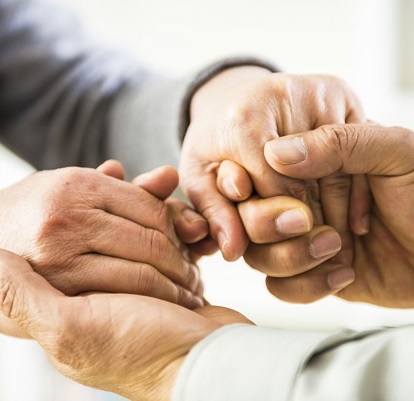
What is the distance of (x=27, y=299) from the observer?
52 cm

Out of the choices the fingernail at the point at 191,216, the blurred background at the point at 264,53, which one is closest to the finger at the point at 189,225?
the fingernail at the point at 191,216

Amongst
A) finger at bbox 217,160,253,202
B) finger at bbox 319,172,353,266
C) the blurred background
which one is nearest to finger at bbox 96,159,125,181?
finger at bbox 217,160,253,202

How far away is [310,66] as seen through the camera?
6.65 feet

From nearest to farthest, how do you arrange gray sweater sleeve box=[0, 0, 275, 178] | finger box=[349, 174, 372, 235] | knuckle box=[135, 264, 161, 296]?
1. knuckle box=[135, 264, 161, 296]
2. finger box=[349, 174, 372, 235]
3. gray sweater sleeve box=[0, 0, 275, 178]

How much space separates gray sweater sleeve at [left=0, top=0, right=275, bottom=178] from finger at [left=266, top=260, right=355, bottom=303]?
0.36 metres

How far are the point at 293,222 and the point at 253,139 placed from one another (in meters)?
0.10

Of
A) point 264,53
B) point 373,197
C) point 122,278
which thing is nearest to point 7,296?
point 122,278

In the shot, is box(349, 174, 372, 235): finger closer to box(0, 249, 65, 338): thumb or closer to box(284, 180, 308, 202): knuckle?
box(284, 180, 308, 202): knuckle

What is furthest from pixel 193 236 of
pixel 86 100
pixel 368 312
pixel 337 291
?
pixel 368 312

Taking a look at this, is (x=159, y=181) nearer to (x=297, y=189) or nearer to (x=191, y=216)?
(x=191, y=216)

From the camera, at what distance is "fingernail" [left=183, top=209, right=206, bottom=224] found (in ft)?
2.34

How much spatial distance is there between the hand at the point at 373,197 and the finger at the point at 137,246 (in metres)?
0.10

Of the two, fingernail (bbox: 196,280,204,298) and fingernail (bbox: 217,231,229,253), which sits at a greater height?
fingernail (bbox: 217,231,229,253)

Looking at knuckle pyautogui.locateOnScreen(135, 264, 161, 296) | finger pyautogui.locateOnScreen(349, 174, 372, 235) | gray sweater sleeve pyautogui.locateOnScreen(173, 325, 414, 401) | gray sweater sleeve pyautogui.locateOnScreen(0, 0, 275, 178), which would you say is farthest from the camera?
gray sweater sleeve pyautogui.locateOnScreen(0, 0, 275, 178)
